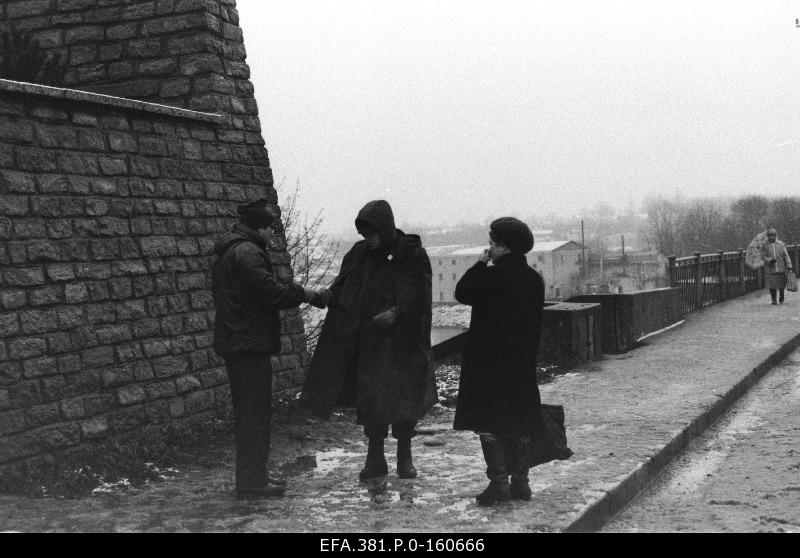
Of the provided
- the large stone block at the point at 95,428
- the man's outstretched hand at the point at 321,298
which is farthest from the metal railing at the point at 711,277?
the man's outstretched hand at the point at 321,298

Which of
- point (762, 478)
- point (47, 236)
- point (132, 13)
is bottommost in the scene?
point (762, 478)

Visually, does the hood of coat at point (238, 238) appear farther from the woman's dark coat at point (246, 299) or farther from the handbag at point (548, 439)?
the handbag at point (548, 439)

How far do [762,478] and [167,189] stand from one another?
530 centimetres

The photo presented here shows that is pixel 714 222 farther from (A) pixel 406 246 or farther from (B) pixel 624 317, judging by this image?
(A) pixel 406 246

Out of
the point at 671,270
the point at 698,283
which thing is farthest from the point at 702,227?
the point at 671,270

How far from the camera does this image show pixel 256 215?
19.7ft

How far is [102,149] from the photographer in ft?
25.7

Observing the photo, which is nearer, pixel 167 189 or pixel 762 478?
pixel 762 478

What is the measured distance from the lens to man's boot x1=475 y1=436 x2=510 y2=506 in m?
5.61

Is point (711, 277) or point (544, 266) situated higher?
point (711, 277)

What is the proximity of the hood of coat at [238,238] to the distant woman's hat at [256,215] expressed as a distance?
41 mm

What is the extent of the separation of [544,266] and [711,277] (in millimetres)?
108678

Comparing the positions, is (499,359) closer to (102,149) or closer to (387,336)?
(387,336)
